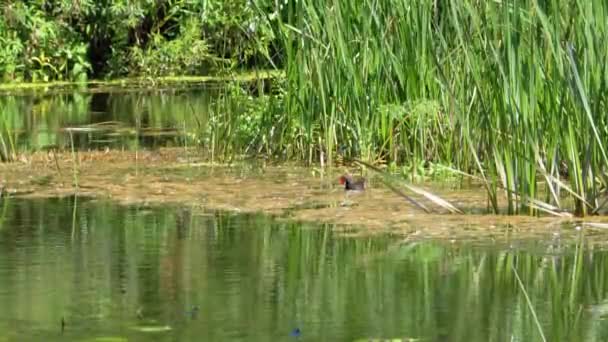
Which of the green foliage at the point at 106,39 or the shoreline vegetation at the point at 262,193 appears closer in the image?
the shoreline vegetation at the point at 262,193

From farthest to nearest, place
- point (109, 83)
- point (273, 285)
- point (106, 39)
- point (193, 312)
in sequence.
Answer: point (106, 39), point (109, 83), point (273, 285), point (193, 312)

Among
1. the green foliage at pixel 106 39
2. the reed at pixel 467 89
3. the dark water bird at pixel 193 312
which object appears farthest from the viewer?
the green foliage at pixel 106 39

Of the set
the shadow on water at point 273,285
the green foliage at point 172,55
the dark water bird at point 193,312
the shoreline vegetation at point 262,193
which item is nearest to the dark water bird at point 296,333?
the shadow on water at point 273,285

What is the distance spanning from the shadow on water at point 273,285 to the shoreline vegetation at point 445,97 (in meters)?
0.50

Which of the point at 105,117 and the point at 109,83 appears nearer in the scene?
the point at 105,117

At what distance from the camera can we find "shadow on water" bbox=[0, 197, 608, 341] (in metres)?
5.15

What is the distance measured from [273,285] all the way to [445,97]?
278cm

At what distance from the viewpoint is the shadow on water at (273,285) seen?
16.9 ft

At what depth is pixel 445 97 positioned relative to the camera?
27.8 ft

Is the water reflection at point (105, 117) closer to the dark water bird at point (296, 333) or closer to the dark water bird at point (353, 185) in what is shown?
the dark water bird at point (353, 185)

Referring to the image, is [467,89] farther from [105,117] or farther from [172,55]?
[172,55]

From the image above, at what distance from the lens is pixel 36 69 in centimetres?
1862

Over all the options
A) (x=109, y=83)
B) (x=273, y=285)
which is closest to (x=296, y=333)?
(x=273, y=285)

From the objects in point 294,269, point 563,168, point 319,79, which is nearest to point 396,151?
point 319,79
